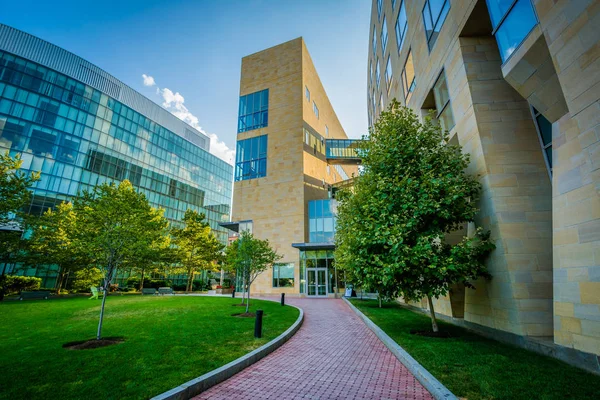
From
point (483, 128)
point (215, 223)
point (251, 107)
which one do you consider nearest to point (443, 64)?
point (483, 128)

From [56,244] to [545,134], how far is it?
3711 centimetres

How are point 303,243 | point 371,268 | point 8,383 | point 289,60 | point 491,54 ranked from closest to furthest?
1. point 8,383
2. point 371,268
3. point 491,54
4. point 303,243
5. point 289,60

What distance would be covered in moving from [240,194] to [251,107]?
13.3m

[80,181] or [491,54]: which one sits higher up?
[80,181]

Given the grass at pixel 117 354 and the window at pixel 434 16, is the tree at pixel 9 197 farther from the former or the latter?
the window at pixel 434 16

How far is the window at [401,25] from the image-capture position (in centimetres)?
Result: 1836

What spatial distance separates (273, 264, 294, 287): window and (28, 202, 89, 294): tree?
19.5 metres

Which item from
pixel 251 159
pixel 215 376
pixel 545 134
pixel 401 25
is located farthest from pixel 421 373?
pixel 251 159

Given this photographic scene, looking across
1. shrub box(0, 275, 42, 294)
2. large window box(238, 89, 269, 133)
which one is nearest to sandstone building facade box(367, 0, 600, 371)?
large window box(238, 89, 269, 133)

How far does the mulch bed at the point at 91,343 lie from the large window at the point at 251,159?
2898 cm

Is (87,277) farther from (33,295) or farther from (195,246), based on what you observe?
(195,246)

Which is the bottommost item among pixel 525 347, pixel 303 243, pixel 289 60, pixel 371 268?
pixel 525 347

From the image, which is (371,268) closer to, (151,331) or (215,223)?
(151,331)

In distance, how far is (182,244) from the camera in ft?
117
